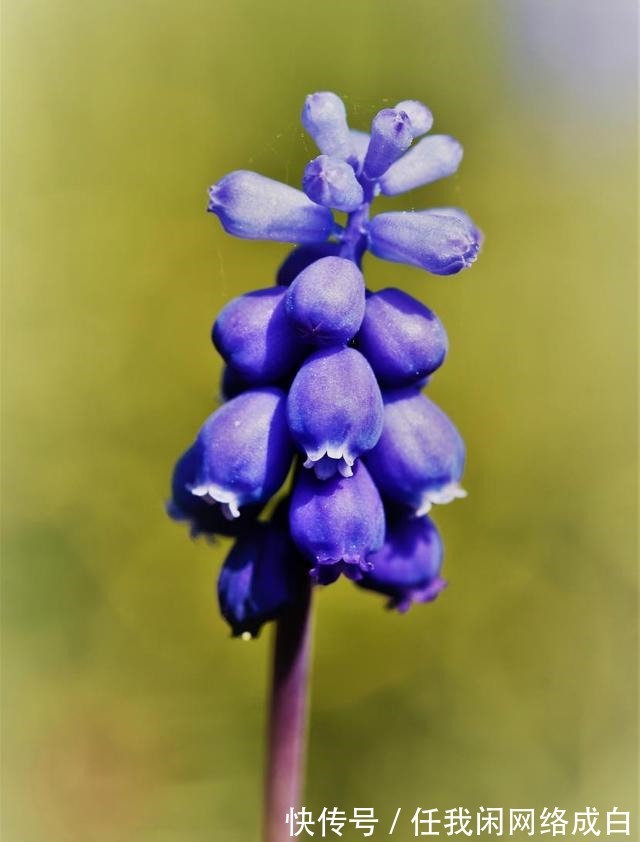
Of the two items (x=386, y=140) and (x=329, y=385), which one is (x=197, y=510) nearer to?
(x=329, y=385)

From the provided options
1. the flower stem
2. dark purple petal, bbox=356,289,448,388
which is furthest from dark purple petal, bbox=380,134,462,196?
the flower stem

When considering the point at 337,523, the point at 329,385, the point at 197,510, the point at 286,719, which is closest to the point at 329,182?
the point at 329,385

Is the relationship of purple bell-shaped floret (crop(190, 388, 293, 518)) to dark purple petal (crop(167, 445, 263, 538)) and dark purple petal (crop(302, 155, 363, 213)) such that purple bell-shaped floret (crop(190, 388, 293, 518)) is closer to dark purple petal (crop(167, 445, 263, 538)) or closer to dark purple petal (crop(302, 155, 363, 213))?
dark purple petal (crop(167, 445, 263, 538))

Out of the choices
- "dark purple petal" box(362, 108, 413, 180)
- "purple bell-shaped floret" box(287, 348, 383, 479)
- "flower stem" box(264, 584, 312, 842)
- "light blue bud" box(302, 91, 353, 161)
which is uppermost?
"light blue bud" box(302, 91, 353, 161)

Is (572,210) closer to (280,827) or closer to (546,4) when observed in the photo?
(546,4)

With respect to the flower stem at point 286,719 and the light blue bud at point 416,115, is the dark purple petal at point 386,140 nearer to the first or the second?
the light blue bud at point 416,115

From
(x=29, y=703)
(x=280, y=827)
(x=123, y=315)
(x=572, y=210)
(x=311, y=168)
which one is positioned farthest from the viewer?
(x=572, y=210)

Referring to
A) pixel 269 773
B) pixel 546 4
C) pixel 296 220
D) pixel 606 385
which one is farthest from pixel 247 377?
pixel 546 4

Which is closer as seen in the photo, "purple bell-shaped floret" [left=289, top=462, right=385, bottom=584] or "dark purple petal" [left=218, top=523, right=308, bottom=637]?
"purple bell-shaped floret" [left=289, top=462, right=385, bottom=584]
